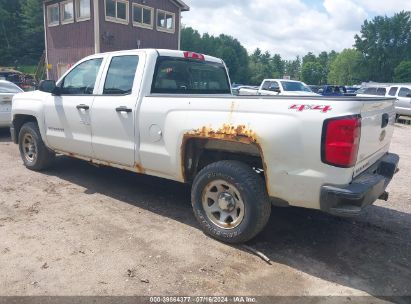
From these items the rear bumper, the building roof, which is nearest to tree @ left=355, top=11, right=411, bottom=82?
the building roof

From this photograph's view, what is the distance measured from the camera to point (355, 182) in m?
3.21

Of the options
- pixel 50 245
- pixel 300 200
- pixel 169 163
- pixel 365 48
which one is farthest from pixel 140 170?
pixel 365 48

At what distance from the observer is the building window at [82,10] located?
2102cm

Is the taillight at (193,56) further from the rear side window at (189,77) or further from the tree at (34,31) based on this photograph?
the tree at (34,31)

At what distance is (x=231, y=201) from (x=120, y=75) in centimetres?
221

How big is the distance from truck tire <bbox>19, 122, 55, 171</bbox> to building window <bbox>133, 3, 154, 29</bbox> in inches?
695

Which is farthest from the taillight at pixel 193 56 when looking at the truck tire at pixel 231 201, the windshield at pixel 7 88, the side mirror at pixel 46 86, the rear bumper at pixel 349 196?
the windshield at pixel 7 88

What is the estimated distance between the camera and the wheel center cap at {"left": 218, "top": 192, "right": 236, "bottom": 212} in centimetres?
374

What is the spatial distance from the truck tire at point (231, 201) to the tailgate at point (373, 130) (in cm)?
92

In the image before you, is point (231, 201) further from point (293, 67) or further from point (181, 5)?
point (293, 67)

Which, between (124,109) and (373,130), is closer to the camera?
(373,130)

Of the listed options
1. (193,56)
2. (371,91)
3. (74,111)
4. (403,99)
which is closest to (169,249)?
(74,111)

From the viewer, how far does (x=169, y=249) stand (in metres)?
3.66

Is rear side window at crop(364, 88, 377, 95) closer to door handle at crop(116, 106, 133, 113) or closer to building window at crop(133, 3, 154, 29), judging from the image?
building window at crop(133, 3, 154, 29)
